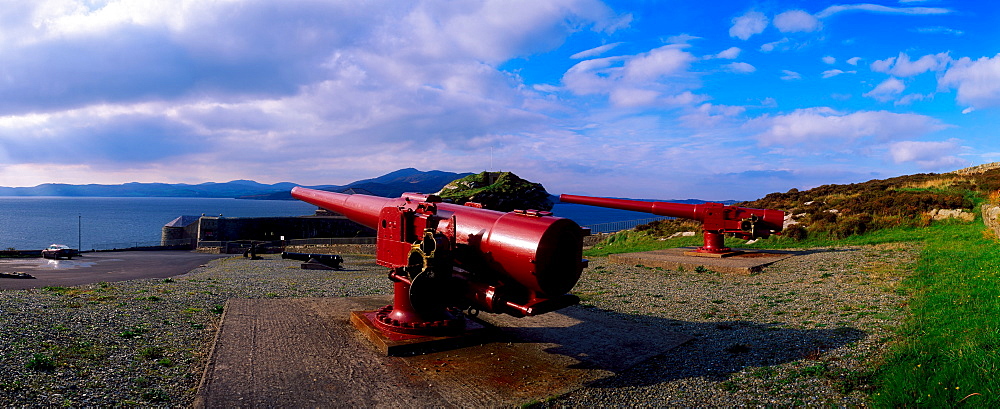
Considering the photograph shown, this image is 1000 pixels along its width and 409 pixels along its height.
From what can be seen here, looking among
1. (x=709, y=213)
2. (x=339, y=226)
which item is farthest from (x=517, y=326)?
(x=339, y=226)

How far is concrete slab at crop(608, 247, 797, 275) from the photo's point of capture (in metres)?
12.4

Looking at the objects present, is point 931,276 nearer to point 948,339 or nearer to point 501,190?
point 948,339

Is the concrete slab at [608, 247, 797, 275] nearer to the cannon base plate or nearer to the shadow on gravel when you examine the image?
the shadow on gravel

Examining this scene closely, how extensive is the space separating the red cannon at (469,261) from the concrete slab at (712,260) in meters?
8.55

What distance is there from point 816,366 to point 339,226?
44.9 m

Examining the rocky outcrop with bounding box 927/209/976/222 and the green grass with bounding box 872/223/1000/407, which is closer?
the green grass with bounding box 872/223/1000/407

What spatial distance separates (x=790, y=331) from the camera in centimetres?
641

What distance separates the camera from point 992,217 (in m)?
12.7

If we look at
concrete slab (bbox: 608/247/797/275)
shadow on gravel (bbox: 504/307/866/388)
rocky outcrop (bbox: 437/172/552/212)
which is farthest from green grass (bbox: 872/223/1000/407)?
rocky outcrop (bbox: 437/172/552/212)

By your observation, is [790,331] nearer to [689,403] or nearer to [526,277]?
[689,403]

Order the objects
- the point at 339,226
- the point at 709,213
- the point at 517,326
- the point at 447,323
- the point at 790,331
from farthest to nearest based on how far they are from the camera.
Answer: the point at 339,226 → the point at 709,213 → the point at 517,326 → the point at 790,331 → the point at 447,323

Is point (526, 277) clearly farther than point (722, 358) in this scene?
No

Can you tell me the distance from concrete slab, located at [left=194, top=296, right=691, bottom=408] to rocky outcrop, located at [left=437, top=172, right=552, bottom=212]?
99.7 ft

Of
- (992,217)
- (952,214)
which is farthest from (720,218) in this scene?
(952,214)
